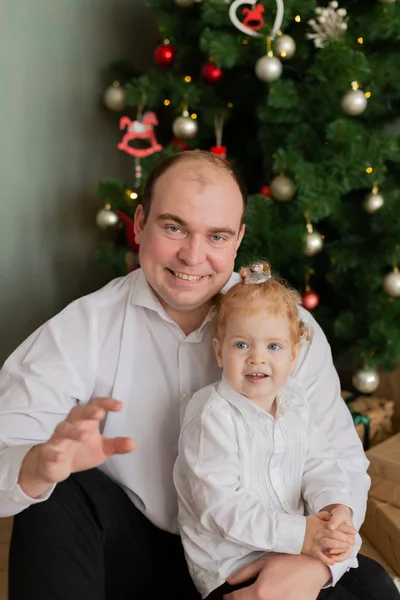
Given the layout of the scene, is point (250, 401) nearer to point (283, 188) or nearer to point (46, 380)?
point (46, 380)

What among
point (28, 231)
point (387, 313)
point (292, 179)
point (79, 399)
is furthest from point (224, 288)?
point (28, 231)

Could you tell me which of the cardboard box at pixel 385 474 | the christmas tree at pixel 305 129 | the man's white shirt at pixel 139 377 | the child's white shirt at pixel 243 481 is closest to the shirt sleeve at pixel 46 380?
the man's white shirt at pixel 139 377

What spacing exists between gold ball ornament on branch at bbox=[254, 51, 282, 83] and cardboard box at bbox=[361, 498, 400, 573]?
1.19m

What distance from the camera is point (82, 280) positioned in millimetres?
2385

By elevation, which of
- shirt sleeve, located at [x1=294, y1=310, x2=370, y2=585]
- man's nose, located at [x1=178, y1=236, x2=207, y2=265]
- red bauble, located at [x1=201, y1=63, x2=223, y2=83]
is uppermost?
red bauble, located at [x1=201, y1=63, x2=223, y2=83]

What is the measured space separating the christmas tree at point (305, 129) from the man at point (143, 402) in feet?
1.80

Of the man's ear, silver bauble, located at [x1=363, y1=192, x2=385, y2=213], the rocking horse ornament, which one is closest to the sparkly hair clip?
the man's ear

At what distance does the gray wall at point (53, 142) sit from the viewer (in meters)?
2.06

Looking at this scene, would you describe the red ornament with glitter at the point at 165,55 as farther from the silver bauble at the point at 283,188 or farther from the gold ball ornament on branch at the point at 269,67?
the silver bauble at the point at 283,188

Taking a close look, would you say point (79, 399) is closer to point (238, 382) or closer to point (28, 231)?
point (238, 382)

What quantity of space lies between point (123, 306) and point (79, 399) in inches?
8.4

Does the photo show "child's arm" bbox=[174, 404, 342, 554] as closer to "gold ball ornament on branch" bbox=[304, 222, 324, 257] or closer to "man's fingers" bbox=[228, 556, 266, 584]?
"man's fingers" bbox=[228, 556, 266, 584]

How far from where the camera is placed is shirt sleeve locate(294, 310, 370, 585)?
1313mm

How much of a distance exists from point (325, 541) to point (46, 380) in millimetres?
595
